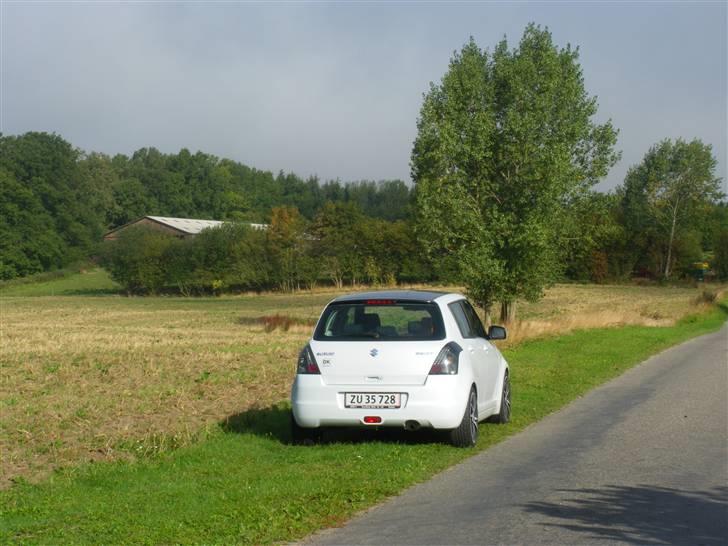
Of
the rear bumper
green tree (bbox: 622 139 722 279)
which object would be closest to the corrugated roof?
green tree (bbox: 622 139 722 279)

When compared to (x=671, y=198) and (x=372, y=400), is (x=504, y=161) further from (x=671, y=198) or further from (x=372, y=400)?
(x=671, y=198)

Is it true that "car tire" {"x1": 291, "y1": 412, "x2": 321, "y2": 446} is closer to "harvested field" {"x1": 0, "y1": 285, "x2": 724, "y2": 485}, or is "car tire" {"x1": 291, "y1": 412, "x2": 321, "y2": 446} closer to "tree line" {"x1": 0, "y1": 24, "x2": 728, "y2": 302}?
"harvested field" {"x1": 0, "y1": 285, "x2": 724, "y2": 485}

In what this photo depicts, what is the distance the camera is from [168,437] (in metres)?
10.8

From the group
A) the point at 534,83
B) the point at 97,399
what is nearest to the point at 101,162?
the point at 534,83

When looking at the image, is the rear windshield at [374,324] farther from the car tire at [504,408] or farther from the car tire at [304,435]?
the car tire at [504,408]

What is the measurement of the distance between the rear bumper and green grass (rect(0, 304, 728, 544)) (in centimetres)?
35

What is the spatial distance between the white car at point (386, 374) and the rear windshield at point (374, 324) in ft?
0.04

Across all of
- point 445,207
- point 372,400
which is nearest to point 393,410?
point 372,400

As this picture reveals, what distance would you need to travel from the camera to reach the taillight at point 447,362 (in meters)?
10.1

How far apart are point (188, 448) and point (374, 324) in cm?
251

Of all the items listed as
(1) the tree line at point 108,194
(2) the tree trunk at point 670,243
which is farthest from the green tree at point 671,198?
(1) the tree line at point 108,194

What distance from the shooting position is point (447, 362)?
33.4 ft

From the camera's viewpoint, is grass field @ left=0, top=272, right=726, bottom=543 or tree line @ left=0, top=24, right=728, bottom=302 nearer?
grass field @ left=0, top=272, right=726, bottom=543

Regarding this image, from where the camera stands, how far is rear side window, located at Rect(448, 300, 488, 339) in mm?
11261
